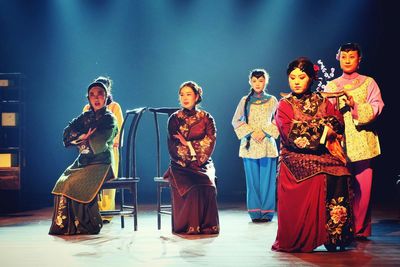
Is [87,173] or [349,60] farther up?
[349,60]

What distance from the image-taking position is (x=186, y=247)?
4.00 metres

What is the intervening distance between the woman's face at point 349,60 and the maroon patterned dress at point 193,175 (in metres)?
1.11

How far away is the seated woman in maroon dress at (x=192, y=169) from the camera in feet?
15.5

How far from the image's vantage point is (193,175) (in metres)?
4.79

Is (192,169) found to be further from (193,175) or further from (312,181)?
(312,181)

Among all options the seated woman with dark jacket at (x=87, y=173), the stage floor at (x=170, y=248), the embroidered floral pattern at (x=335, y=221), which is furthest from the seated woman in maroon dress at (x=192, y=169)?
the embroidered floral pattern at (x=335, y=221)

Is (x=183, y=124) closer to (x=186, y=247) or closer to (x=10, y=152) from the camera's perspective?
(x=186, y=247)

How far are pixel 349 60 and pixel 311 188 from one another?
115 centimetres

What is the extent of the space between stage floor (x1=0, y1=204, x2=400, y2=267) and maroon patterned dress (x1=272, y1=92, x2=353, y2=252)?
0.10m

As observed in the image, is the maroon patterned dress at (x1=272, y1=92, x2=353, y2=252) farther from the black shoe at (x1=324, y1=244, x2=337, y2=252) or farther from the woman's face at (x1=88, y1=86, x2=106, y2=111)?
the woman's face at (x1=88, y1=86, x2=106, y2=111)

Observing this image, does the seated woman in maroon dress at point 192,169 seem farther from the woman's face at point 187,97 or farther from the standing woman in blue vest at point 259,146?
the standing woman in blue vest at point 259,146

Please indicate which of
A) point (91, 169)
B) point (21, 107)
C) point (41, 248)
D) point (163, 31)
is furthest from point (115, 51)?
point (41, 248)

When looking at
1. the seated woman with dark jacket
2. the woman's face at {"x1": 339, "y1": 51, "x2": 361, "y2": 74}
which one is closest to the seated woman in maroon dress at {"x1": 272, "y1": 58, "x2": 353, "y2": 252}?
the woman's face at {"x1": 339, "y1": 51, "x2": 361, "y2": 74}

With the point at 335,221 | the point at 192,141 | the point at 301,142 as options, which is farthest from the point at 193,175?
the point at 335,221
